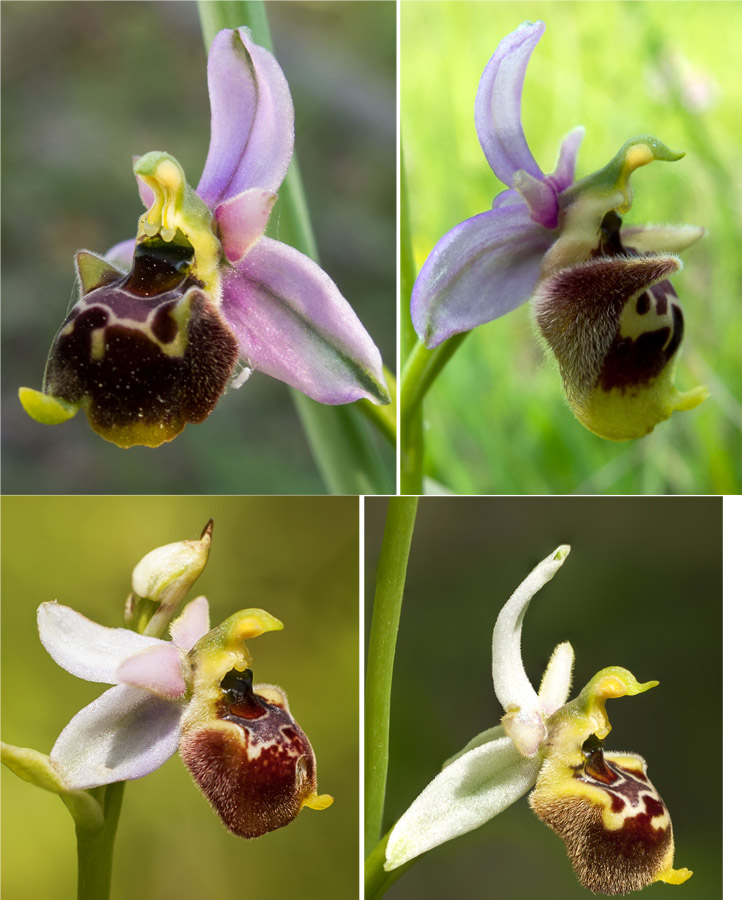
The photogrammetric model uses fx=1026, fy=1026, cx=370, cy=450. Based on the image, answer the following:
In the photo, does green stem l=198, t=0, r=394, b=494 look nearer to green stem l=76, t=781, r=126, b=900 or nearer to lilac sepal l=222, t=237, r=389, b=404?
lilac sepal l=222, t=237, r=389, b=404

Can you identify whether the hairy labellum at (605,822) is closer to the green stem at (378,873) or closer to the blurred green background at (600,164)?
the green stem at (378,873)

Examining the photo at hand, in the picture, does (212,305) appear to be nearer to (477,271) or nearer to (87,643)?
(477,271)

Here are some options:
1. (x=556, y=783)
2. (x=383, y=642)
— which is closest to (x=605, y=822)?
(x=556, y=783)

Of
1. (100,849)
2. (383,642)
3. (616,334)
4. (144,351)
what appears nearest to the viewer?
(144,351)

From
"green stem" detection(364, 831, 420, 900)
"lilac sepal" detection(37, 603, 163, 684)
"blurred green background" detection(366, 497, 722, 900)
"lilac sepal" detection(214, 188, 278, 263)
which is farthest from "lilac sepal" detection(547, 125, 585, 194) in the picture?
"green stem" detection(364, 831, 420, 900)

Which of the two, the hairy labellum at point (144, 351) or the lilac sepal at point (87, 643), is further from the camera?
the lilac sepal at point (87, 643)

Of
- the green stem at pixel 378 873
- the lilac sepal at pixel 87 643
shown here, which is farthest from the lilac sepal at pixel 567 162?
the green stem at pixel 378 873

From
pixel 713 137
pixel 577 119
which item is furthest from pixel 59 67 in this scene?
pixel 713 137
